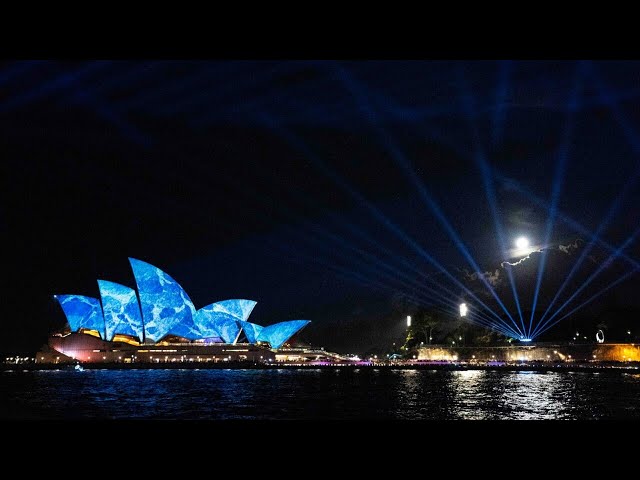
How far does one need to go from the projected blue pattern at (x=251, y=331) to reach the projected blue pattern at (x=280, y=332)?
57 centimetres

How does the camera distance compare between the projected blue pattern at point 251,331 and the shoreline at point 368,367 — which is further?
the projected blue pattern at point 251,331

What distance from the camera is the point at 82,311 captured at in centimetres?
7700

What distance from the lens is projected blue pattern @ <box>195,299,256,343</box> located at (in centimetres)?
8031

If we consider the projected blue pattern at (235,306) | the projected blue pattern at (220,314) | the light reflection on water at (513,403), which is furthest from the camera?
the projected blue pattern at (235,306)

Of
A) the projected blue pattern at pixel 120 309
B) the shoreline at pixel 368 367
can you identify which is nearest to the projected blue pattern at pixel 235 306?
the shoreline at pixel 368 367

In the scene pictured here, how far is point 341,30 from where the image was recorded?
9.61 feet

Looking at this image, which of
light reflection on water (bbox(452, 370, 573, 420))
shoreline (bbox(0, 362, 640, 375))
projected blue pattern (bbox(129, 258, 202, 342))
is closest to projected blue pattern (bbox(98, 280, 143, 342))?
projected blue pattern (bbox(129, 258, 202, 342))

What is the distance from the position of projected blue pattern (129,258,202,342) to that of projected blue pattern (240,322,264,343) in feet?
22.4

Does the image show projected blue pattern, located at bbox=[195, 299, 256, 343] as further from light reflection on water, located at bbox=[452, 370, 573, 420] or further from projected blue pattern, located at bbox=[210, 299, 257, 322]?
light reflection on water, located at bbox=[452, 370, 573, 420]

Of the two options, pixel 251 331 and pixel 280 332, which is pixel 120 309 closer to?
pixel 251 331

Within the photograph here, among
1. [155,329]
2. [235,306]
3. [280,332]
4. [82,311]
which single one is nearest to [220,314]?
[235,306]

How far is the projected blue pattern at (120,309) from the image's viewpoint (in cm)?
7100

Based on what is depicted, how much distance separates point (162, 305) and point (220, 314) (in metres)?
10.1

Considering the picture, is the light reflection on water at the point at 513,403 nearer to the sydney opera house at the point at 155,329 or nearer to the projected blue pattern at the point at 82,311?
the sydney opera house at the point at 155,329
